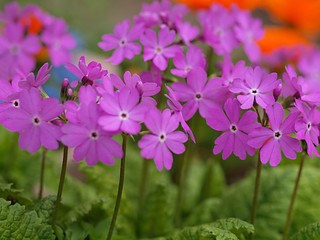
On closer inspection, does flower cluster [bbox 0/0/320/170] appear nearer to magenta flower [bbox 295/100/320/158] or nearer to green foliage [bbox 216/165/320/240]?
magenta flower [bbox 295/100/320/158]

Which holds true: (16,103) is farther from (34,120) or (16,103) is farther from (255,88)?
(255,88)

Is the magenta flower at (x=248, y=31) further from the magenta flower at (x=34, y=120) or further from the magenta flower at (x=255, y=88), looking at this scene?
the magenta flower at (x=34, y=120)

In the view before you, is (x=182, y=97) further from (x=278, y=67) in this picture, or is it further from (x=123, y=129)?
(x=278, y=67)

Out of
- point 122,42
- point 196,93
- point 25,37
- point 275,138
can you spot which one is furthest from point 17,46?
point 275,138

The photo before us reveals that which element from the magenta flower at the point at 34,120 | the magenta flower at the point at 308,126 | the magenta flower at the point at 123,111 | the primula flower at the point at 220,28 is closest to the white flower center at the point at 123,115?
the magenta flower at the point at 123,111

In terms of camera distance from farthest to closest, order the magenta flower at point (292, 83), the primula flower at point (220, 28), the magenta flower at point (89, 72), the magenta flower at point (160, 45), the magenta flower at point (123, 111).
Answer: the primula flower at point (220, 28)
the magenta flower at point (160, 45)
the magenta flower at point (292, 83)
the magenta flower at point (89, 72)
the magenta flower at point (123, 111)

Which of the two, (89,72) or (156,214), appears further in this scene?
(156,214)

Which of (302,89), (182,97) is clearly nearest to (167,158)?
(182,97)
